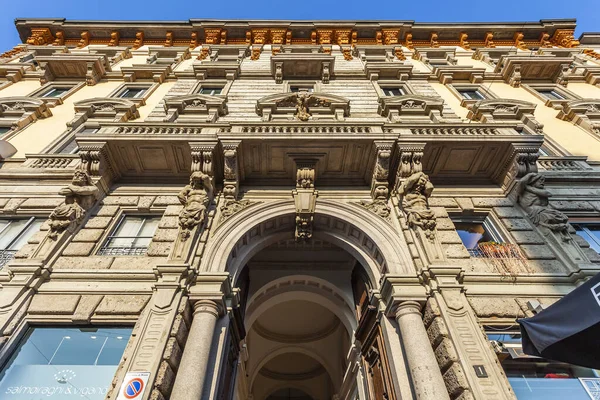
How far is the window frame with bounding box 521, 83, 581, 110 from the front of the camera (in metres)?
14.0

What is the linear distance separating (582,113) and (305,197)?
44.6 ft

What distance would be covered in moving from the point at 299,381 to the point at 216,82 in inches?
620

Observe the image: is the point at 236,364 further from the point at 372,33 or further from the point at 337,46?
the point at 372,33

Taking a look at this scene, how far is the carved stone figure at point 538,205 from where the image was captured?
764 cm

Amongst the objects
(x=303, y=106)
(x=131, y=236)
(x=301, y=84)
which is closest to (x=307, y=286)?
(x=131, y=236)

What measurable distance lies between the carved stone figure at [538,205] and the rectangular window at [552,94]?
9.79 m

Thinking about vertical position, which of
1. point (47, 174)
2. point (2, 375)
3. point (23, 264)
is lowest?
point (2, 375)

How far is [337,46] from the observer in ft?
63.4

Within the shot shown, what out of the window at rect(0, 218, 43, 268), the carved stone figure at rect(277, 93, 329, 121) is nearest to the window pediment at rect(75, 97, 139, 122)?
the window at rect(0, 218, 43, 268)

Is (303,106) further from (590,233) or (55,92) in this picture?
(55,92)

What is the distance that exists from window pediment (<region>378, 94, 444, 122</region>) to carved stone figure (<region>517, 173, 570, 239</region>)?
455cm

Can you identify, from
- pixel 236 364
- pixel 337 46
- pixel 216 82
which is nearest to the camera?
pixel 236 364

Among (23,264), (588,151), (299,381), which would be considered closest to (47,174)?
(23,264)

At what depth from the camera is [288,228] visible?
8.93 metres
